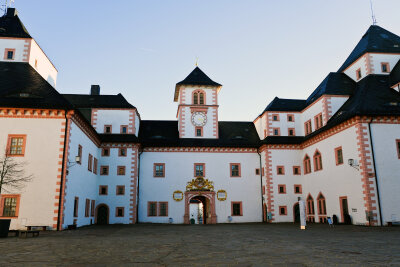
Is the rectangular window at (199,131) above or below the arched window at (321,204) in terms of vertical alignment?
above

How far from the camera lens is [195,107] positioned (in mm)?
42844

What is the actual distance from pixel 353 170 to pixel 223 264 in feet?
74.3

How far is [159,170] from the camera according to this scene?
39844 millimetres

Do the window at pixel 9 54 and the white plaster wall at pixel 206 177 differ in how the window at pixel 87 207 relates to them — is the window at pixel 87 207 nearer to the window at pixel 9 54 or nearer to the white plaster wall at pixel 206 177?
the white plaster wall at pixel 206 177

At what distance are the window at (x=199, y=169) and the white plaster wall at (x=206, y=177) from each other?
1.17 feet

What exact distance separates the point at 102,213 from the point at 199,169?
1183 centimetres

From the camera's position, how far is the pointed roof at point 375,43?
37.0 metres

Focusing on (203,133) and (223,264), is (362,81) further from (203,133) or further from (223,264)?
(223,264)

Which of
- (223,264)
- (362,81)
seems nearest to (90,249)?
(223,264)

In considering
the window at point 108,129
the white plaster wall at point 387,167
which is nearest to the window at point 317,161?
the white plaster wall at point 387,167

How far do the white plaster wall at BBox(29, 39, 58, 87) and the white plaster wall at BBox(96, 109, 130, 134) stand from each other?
258 inches

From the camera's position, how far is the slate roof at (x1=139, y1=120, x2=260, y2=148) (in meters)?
40.9

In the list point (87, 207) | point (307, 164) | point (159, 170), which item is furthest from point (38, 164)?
point (307, 164)

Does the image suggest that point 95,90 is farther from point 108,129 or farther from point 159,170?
point 159,170
